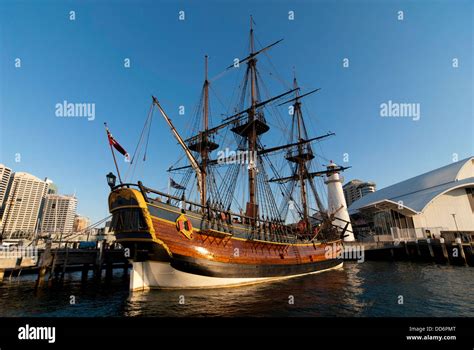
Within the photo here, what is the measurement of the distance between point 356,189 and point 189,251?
170 m

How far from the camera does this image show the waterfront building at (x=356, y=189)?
15338 centimetres

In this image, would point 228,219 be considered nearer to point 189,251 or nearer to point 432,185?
point 189,251

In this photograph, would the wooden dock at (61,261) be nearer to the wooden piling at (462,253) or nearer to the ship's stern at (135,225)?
the ship's stern at (135,225)

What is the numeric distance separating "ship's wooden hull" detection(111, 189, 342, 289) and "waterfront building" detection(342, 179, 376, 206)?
15578 cm

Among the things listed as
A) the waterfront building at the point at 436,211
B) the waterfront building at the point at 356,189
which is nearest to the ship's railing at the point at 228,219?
the waterfront building at the point at 436,211

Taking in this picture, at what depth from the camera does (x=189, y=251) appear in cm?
1538

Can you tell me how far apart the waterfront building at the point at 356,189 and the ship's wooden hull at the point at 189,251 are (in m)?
156

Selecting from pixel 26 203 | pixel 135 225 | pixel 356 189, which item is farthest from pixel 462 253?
pixel 356 189

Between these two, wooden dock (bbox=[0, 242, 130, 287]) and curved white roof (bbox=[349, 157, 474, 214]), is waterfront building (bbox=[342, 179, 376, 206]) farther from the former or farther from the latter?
wooden dock (bbox=[0, 242, 130, 287])

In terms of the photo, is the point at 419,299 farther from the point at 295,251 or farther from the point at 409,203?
the point at 409,203

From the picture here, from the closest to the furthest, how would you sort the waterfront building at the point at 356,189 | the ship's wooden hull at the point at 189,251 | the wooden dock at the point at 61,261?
the ship's wooden hull at the point at 189,251 → the wooden dock at the point at 61,261 → the waterfront building at the point at 356,189

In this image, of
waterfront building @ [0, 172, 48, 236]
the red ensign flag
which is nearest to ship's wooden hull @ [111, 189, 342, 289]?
the red ensign flag

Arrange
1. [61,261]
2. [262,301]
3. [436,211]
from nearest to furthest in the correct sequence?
[262,301] → [61,261] → [436,211]
